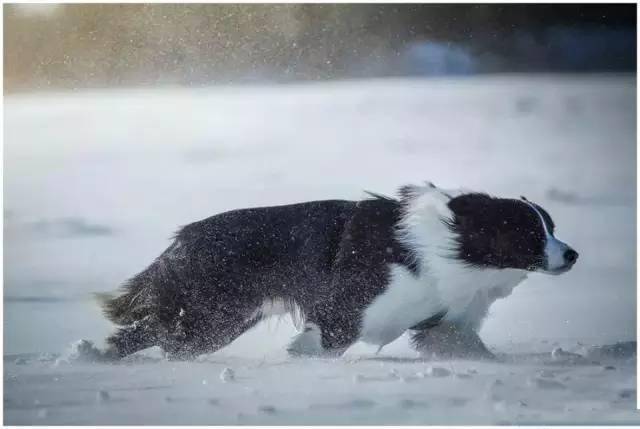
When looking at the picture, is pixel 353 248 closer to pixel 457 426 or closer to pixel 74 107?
pixel 457 426

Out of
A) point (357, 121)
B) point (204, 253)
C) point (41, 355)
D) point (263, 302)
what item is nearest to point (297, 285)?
point (263, 302)

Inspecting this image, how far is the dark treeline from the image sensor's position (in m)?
4.86

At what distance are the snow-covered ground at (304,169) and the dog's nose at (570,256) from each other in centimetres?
28

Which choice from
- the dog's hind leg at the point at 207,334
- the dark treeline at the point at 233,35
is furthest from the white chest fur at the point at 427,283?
the dark treeline at the point at 233,35

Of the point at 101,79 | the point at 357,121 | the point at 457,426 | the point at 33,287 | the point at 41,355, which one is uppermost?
the point at 101,79

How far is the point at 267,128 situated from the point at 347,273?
2.91 ft

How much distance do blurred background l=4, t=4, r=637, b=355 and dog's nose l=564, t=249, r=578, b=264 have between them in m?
0.31

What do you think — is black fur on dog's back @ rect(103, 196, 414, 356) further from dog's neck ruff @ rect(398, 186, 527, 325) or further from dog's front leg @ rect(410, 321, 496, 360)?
dog's front leg @ rect(410, 321, 496, 360)

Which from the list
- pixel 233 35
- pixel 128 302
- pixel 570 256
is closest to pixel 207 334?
pixel 128 302

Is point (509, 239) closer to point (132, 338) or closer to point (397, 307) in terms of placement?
point (397, 307)

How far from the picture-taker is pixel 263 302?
4602 millimetres

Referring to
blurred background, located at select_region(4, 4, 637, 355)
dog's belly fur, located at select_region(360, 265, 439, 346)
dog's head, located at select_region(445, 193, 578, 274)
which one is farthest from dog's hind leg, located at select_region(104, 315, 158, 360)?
dog's head, located at select_region(445, 193, 578, 274)

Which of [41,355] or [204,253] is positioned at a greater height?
[204,253]

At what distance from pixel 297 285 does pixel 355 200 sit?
1.77 feet
